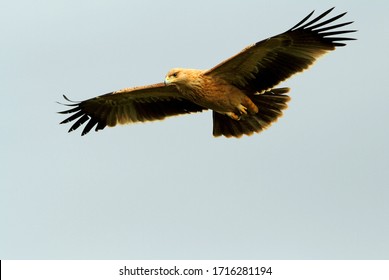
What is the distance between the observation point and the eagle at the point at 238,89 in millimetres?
12648

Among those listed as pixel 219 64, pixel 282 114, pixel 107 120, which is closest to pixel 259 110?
pixel 282 114

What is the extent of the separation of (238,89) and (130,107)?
6.61 ft

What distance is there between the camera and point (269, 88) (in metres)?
13.2

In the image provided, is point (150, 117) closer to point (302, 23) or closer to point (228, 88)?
point (228, 88)

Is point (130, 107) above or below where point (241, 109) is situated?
above

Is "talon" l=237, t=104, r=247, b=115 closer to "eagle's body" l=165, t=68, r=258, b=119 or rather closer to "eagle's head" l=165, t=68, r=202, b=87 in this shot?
"eagle's body" l=165, t=68, r=258, b=119

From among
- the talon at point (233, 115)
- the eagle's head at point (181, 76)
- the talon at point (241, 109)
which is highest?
the eagle's head at point (181, 76)

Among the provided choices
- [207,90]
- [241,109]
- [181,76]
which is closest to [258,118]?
[241,109]

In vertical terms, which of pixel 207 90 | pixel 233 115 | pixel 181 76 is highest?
pixel 181 76

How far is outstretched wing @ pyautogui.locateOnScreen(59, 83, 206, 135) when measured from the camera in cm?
1414

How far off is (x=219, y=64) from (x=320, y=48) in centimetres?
133

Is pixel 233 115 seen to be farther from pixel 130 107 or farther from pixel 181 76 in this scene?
pixel 130 107

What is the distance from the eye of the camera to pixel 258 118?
13.8 metres

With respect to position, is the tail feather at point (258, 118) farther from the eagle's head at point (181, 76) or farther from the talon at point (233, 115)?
the eagle's head at point (181, 76)
